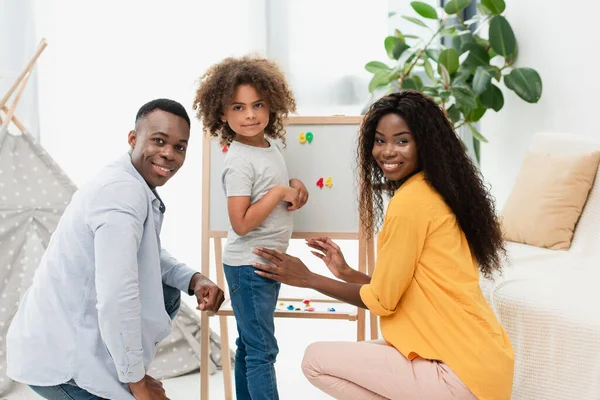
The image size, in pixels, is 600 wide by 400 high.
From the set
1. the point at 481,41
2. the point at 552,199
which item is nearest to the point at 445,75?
Answer: the point at 481,41

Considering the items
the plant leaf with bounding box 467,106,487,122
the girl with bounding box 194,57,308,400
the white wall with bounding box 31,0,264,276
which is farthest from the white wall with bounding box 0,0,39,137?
the plant leaf with bounding box 467,106,487,122

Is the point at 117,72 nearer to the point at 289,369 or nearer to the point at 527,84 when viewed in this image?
the point at 289,369

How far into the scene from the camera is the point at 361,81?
11.7 ft

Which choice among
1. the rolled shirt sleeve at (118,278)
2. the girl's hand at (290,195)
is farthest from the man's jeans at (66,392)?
the girl's hand at (290,195)

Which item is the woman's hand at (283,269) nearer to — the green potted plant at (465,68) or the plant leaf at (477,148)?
the green potted plant at (465,68)

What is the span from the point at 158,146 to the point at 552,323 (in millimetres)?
1168

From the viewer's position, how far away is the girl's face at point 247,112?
6.61 feet

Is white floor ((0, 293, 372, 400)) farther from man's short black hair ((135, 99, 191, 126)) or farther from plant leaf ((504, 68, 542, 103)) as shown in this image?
plant leaf ((504, 68, 542, 103))

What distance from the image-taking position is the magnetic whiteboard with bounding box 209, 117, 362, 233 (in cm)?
232

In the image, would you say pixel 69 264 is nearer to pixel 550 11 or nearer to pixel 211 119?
pixel 211 119

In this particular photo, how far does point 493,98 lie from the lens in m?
3.27

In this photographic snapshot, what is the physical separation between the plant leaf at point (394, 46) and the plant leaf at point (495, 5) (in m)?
0.41

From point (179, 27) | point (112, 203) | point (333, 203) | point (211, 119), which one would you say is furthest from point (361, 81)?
point (112, 203)

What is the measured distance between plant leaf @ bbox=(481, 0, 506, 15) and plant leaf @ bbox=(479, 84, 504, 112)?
0.35 meters
